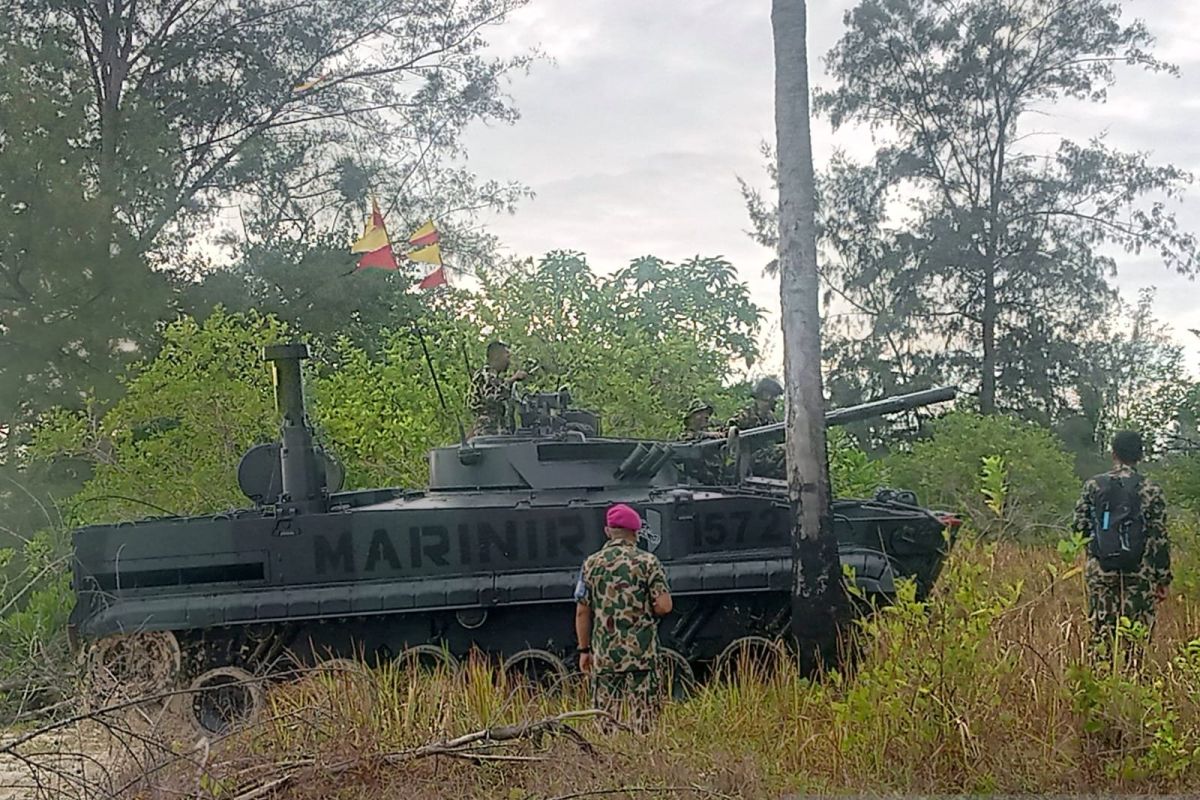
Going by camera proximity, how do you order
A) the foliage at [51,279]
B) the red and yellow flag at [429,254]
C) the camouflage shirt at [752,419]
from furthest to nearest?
the foliage at [51,279]
the red and yellow flag at [429,254]
the camouflage shirt at [752,419]

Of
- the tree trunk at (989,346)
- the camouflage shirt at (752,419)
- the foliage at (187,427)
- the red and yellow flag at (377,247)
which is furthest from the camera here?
the tree trunk at (989,346)

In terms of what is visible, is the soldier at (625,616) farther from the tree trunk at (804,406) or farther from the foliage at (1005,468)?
the foliage at (1005,468)

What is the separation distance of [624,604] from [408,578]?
8.97ft

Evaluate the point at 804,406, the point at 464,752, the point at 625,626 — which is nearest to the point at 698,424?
the point at 804,406

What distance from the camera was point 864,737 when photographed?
611 centimetres

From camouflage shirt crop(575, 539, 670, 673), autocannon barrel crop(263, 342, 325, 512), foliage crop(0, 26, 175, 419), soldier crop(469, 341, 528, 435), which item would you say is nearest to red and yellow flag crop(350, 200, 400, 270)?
soldier crop(469, 341, 528, 435)

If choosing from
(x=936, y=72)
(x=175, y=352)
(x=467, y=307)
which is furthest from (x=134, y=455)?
(x=936, y=72)

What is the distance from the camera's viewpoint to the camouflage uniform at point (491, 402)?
10531mm

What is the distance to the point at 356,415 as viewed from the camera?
15.5m

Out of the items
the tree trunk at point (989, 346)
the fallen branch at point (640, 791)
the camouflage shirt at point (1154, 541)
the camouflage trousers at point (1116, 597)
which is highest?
the tree trunk at point (989, 346)

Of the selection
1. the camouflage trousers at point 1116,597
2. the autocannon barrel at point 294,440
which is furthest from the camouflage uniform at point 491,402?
the camouflage trousers at point 1116,597

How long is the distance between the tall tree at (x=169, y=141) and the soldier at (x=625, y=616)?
12.5 metres

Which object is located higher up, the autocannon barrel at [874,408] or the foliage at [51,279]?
the foliage at [51,279]

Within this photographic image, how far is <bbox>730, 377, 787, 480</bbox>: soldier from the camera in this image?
1137 centimetres
